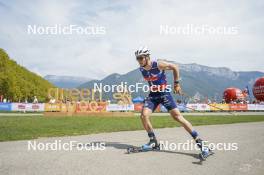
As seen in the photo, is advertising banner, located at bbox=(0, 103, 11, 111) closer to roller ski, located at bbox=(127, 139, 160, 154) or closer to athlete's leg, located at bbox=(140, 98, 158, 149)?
athlete's leg, located at bbox=(140, 98, 158, 149)

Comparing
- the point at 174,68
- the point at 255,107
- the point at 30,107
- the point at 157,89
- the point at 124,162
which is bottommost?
the point at 124,162

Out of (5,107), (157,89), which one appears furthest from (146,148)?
(5,107)

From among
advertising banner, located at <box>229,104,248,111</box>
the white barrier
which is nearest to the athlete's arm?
advertising banner, located at <box>229,104,248,111</box>

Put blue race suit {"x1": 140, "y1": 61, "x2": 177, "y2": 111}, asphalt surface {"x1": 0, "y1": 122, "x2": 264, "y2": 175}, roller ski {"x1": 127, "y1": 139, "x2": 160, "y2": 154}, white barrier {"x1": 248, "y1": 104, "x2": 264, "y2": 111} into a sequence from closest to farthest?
1. asphalt surface {"x1": 0, "y1": 122, "x2": 264, "y2": 175}
2. roller ski {"x1": 127, "y1": 139, "x2": 160, "y2": 154}
3. blue race suit {"x1": 140, "y1": 61, "x2": 177, "y2": 111}
4. white barrier {"x1": 248, "y1": 104, "x2": 264, "y2": 111}

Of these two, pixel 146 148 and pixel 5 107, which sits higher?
pixel 5 107

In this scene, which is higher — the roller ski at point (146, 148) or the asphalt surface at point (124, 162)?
the roller ski at point (146, 148)

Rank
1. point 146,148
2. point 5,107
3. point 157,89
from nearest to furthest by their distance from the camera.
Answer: point 146,148
point 157,89
point 5,107

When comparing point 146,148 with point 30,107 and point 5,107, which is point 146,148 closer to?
point 30,107

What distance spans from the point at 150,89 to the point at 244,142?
3135mm

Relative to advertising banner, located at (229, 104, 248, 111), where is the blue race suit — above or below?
above

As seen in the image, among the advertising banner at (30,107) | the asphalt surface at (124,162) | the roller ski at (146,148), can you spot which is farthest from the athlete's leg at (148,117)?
the advertising banner at (30,107)

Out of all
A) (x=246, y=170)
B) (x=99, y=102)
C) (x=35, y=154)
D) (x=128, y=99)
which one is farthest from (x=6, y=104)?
(x=246, y=170)

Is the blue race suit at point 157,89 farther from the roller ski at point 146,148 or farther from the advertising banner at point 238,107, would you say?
the advertising banner at point 238,107

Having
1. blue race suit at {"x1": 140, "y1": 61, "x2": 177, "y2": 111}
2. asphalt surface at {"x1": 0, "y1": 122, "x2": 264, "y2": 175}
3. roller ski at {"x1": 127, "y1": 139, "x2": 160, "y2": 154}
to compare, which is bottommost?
asphalt surface at {"x1": 0, "y1": 122, "x2": 264, "y2": 175}
